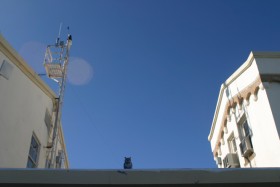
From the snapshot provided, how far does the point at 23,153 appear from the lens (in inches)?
452

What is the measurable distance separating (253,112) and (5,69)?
25.1 ft

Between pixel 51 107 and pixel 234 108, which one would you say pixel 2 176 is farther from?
pixel 51 107

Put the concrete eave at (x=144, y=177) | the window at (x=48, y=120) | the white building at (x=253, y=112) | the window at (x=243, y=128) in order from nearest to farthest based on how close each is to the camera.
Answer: the concrete eave at (x=144, y=177) < the white building at (x=253, y=112) < the window at (x=243, y=128) < the window at (x=48, y=120)

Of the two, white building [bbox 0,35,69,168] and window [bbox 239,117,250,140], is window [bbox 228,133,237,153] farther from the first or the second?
white building [bbox 0,35,69,168]

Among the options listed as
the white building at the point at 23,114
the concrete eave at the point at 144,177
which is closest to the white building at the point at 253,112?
the concrete eave at the point at 144,177

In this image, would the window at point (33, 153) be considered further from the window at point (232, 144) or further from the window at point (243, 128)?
the window at point (243, 128)

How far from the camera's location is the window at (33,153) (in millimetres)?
12449

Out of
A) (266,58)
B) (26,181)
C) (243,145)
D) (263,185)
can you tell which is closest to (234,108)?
(243,145)

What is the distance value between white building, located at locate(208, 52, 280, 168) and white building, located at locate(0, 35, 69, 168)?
22.6 ft

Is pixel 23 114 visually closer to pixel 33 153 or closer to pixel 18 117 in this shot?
pixel 18 117

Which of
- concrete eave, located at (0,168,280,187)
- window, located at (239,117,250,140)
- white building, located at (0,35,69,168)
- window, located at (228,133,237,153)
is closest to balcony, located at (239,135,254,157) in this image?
window, located at (239,117,250,140)

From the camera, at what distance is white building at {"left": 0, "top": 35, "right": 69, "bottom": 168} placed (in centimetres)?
1033

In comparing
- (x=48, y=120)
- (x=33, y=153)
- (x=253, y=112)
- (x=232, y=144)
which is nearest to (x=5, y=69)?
(x=33, y=153)

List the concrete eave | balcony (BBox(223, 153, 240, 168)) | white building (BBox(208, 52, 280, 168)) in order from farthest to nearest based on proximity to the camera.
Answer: balcony (BBox(223, 153, 240, 168))
white building (BBox(208, 52, 280, 168))
the concrete eave
